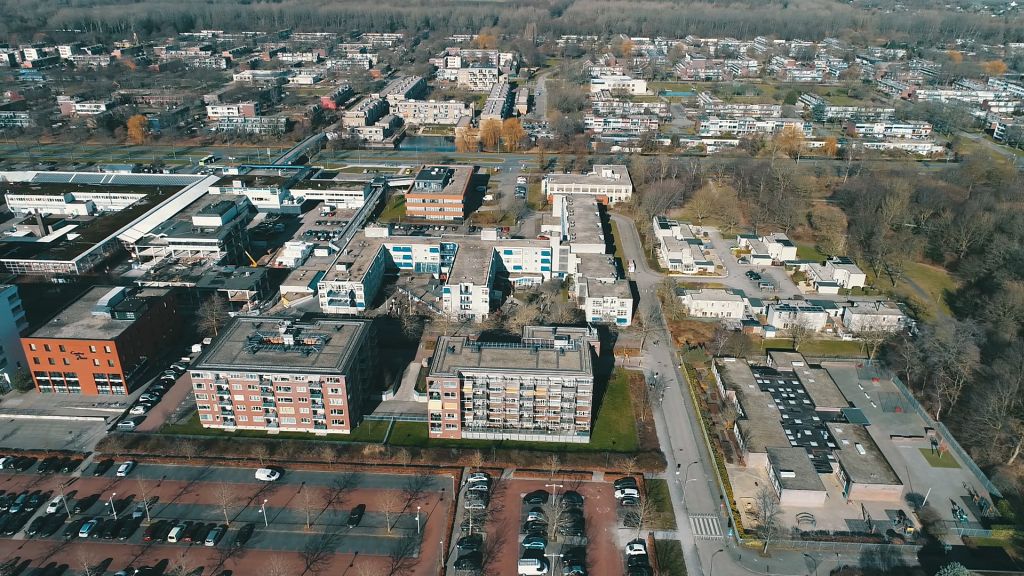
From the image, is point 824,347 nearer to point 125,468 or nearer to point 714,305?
point 714,305

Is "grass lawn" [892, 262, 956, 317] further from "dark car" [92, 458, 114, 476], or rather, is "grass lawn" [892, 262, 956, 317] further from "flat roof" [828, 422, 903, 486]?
"dark car" [92, 458, 114, 476]

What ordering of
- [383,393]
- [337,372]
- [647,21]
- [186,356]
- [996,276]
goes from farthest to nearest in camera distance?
[647,21]
[996,276]
[186,356]
[383,393]
[337,372]

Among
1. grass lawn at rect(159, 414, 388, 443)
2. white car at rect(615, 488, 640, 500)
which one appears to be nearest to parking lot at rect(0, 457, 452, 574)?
grass lawn at rect(159, 414, 388, 443)

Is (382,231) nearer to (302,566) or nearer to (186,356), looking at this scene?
(186,356)

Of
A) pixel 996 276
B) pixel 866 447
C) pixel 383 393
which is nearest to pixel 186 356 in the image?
pixel 383 393

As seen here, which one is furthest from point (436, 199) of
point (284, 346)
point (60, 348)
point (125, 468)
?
point (125, 468)
